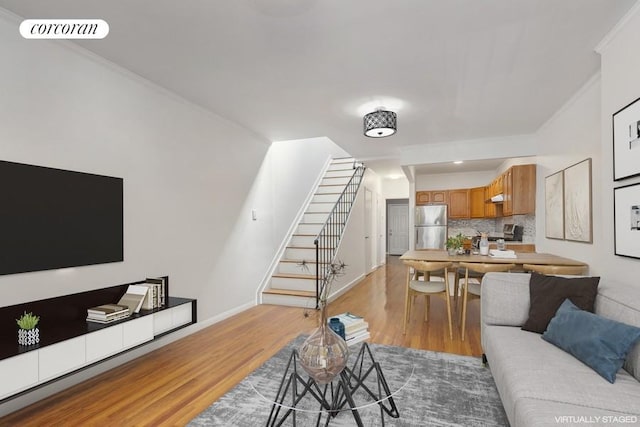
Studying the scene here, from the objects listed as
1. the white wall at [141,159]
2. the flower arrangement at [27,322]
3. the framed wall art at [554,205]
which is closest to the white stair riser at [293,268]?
the white wall at [141,159]

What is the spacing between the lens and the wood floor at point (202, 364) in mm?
2188

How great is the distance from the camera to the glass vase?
66.6 inches

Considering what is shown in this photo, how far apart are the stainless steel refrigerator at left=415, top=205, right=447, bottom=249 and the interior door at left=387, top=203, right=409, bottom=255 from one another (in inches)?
162

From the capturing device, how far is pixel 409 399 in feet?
7.64

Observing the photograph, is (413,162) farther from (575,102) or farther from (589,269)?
(589,269)

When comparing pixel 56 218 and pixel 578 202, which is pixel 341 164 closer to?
pixel 578 202

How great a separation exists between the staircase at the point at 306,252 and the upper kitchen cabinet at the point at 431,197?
5.99ft

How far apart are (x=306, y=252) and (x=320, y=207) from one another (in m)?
1.33

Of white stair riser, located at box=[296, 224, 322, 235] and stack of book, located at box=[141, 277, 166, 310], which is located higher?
white stair riser, located at box=[296, 224, 322, 235]

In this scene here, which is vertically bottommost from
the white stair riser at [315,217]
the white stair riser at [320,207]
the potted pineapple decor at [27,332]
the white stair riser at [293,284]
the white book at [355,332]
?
the white stair riser at [293,284]

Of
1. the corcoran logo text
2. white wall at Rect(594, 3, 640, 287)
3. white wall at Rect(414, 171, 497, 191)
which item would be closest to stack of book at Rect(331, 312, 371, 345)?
white wall at Rect(594, 3, 640, 287)

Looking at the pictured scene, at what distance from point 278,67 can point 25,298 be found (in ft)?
8.47

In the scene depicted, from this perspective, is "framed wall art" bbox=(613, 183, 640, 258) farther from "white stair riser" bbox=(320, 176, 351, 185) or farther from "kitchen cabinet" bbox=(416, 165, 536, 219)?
"white stair riser" bbox=(320, 176, 351, 185)

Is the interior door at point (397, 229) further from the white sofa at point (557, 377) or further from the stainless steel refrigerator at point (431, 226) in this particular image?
the white sofa at point (557, 377)
